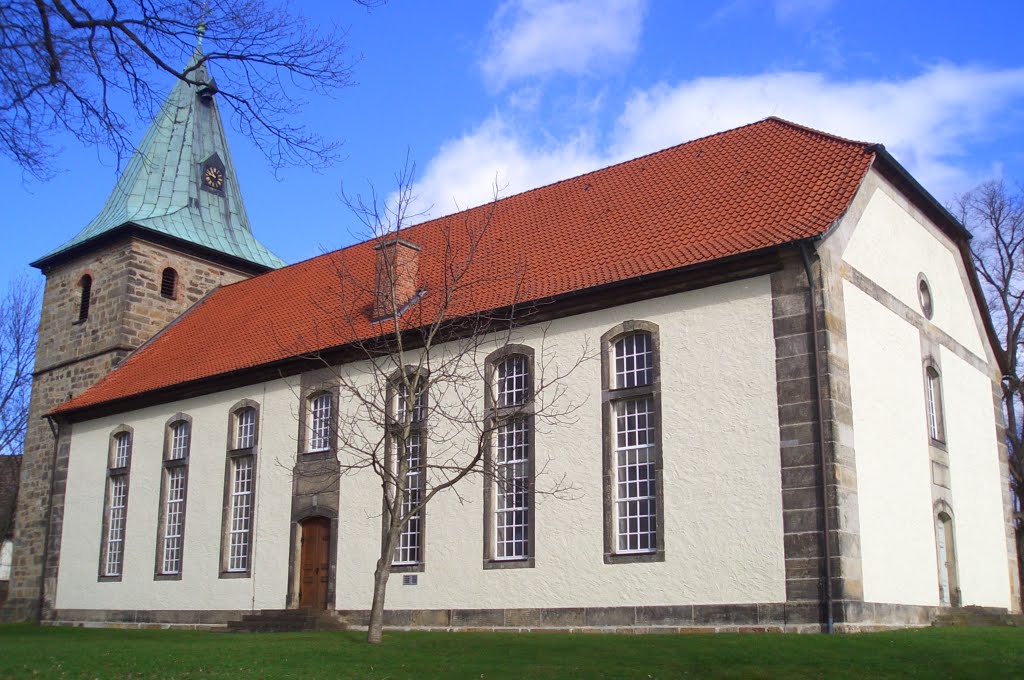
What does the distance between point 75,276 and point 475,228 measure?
15748mm

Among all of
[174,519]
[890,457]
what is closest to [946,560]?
[890,457]

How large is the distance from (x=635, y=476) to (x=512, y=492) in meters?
2.61

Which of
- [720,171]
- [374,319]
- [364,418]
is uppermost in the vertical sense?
[720,171]

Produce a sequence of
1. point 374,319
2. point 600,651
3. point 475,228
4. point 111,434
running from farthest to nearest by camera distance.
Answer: point 111,434 → point 475,228 → point 374,319 → point 600,651

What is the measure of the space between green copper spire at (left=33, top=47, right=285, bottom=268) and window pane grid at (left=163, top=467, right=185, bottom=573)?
363 inches

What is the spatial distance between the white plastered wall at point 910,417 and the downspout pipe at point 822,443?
2.84 feet

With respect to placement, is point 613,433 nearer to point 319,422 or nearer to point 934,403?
point 934,403

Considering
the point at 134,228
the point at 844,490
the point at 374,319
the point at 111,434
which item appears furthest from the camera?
the point at 134,228

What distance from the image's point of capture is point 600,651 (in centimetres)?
1361

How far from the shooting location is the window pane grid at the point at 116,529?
27.0 metres

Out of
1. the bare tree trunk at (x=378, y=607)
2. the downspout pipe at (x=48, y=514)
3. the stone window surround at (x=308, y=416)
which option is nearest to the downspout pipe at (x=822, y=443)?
the bare tree trunk at (x=378, y=607)

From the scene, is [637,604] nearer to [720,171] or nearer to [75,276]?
[720,171]

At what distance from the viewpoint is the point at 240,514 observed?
2409 centimetres

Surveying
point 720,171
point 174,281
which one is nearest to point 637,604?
point 720,171
